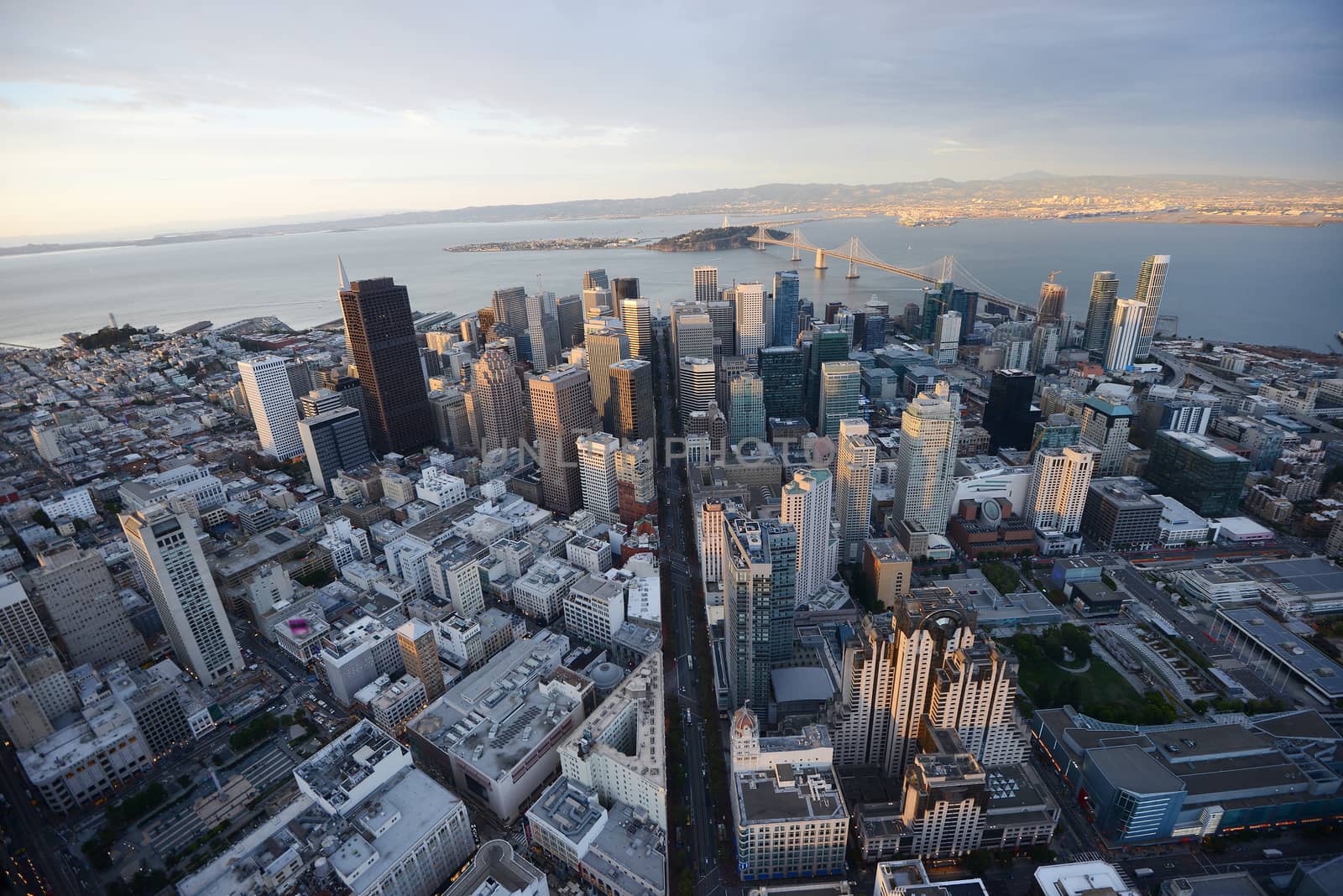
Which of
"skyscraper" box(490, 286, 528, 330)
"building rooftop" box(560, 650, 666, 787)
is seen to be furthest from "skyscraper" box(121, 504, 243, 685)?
"skyscraper" box(490, 286, 528, 330)

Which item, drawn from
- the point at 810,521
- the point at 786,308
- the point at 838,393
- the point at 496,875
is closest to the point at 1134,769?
the point at 810,521

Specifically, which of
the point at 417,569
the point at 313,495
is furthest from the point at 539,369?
the point at 417,569

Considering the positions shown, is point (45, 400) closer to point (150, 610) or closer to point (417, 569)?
point (150, 610)

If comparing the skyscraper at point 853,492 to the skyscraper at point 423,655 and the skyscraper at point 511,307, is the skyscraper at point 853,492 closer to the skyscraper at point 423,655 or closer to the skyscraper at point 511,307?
the skyscraper at point 423,655

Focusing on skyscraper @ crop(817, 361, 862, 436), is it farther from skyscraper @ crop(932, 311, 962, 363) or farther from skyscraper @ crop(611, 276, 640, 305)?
skyscraper @ crop(611, 276, 640, 305)

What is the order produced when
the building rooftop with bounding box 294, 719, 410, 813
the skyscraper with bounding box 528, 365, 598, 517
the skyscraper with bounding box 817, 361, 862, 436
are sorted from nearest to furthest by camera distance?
the building rooftop with bounding box 294, 719, 410, 813 → the skyscraper with bounding box 528, 365, 598, 517 → the skyscraper with bounding box 817, 361, 862, 436
